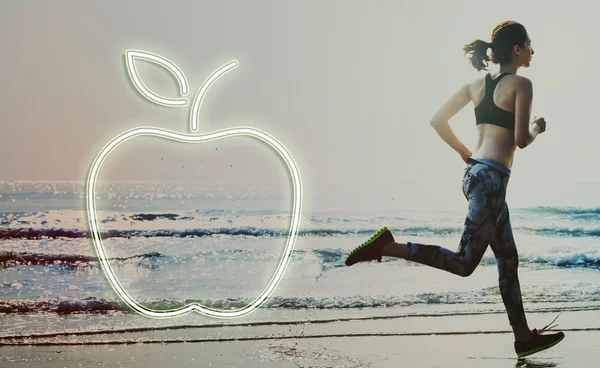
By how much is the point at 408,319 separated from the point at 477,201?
142cm

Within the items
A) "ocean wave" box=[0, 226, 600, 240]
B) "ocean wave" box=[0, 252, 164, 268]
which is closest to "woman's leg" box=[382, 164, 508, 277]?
"ocean wave" box=[0, 252, 164, 268]

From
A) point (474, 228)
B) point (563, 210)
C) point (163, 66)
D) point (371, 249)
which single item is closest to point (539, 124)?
point (474, 228)

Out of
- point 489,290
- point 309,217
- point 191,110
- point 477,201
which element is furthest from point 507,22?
point 309,217

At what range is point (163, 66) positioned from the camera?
4.42m

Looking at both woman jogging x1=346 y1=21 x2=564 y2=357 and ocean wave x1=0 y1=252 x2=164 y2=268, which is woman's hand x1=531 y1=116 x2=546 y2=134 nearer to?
woman jogging x1=346 y1=21 x2=564 y2=357

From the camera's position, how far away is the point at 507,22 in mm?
4066

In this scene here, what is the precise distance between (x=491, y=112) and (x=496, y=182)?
39 cm

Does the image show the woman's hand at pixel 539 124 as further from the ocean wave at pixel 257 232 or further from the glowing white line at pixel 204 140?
the ocean wave at pixel 257 232

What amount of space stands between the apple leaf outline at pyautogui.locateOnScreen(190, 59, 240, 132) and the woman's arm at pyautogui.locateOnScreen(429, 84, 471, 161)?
130 cm

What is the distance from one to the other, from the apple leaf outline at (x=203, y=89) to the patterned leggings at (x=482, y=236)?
155cm

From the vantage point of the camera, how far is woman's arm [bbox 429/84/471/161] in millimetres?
4156

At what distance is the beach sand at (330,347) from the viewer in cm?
397

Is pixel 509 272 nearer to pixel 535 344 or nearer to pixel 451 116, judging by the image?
pixel 535 344

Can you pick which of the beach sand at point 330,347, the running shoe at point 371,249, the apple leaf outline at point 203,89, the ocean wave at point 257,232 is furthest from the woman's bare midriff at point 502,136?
the ocean wave at point 257,232
